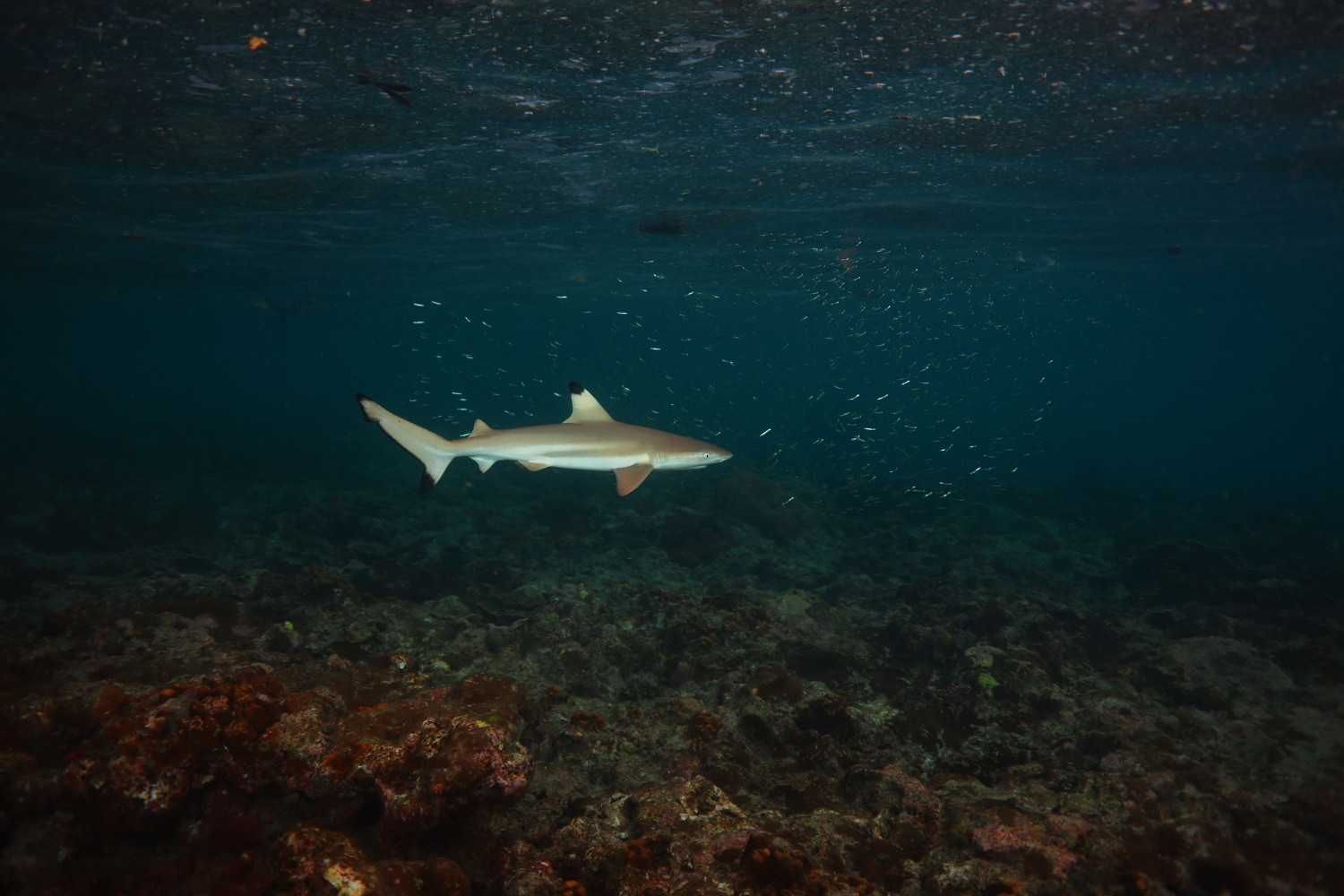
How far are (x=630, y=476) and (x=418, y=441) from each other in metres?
2.45

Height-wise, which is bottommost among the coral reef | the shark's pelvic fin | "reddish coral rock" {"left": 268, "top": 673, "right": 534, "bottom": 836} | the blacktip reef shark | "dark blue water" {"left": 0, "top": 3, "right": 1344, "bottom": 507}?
the coral reef

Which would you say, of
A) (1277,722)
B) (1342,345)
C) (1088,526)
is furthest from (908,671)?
(1342,345)

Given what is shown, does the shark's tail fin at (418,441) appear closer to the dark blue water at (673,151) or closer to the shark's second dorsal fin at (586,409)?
the shark's second dorsal fin at (586,409)

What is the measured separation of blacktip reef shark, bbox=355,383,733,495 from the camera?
6648 mm

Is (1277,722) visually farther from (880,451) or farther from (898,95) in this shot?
(880,451)

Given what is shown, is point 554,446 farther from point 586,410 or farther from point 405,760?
point 405,760

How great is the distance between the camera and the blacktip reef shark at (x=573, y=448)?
665 cm

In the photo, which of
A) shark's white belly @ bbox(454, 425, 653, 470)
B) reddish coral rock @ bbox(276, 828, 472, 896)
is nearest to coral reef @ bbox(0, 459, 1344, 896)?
reddish coral rock @ bbox(276, 828, 472, 896)

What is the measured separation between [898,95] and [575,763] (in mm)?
13244

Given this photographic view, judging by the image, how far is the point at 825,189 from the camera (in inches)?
719

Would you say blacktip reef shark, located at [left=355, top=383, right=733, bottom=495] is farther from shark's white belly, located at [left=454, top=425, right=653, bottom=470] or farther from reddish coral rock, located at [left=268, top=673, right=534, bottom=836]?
reddish coral rock, located at [left=268, top=673, right=534, bottom=836]

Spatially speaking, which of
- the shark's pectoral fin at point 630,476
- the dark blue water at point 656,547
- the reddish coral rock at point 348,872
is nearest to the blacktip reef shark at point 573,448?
the shark's pectoral fin at point 630,476

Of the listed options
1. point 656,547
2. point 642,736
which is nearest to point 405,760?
point 642,736

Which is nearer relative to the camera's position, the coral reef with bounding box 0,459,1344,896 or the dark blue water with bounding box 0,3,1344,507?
the coral reef with bounding box 0,459,1344,896
